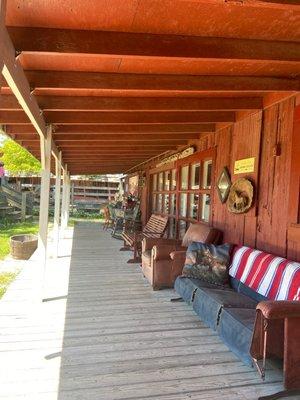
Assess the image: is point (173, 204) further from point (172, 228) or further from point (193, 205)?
point (193, 205)

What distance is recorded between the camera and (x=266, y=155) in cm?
363

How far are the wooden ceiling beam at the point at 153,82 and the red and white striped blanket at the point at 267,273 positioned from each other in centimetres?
155

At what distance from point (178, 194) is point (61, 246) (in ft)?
10.4

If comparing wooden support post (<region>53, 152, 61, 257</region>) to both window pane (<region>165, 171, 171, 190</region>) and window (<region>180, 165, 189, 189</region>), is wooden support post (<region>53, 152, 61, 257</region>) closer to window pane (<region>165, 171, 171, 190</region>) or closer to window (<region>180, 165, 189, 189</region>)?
window (<region>180, 165, 189, 189</region>)

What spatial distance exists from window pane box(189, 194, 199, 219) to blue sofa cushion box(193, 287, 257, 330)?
245 cm

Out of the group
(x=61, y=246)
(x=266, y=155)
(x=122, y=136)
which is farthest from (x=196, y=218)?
(x=61, y=246)

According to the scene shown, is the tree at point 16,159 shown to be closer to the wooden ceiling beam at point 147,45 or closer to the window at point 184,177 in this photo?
the window at point 184,177

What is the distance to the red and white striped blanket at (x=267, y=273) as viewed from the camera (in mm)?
2723

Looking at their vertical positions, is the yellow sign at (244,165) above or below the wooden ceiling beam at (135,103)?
below

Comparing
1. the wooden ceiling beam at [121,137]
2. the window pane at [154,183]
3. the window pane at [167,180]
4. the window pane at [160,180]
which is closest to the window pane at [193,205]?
the wooden ceiling beam at [121,137]

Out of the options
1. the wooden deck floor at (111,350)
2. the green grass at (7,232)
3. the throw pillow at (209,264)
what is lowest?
the green grass at (7,232)

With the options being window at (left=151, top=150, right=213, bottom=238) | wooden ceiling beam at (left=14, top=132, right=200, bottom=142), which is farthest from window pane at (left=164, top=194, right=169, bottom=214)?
→ wooden ceiling beam at (left=14, top=132, right=200, bottom=142)

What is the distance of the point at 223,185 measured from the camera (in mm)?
4543

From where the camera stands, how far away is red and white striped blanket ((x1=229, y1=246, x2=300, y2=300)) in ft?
8.93
